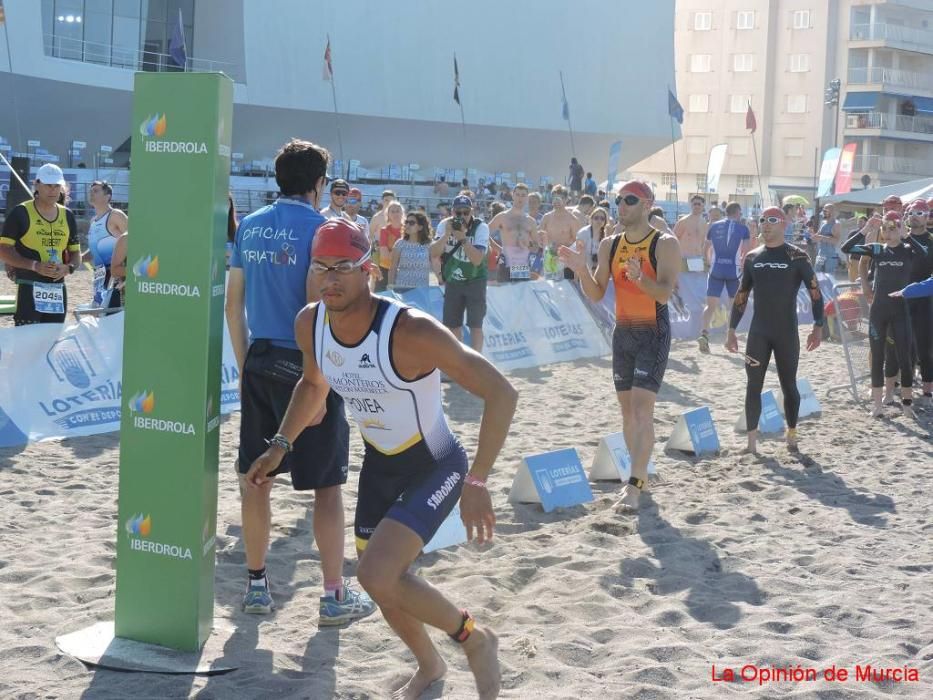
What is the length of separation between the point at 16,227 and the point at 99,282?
1358mm

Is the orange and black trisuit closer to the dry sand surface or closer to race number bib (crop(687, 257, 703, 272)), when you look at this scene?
→ the dry sand surface

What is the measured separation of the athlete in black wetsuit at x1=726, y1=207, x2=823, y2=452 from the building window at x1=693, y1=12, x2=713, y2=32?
210ft

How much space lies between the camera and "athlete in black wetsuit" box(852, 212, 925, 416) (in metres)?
9.91

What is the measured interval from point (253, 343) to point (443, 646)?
1.49 meters

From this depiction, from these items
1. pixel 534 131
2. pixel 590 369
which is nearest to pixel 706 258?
pixel 590 369

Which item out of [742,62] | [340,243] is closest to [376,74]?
[340,243]

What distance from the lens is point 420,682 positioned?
3.90 metres

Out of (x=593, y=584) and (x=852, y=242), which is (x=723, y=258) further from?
(x=593, y=584)

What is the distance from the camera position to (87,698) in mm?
3826

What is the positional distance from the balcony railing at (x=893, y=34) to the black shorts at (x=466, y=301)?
2393 inches

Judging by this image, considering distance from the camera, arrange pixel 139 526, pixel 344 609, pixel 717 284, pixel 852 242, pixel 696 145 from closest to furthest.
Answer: pixel 139 526 < pixel 344 609 < pixel 852 242 < pixel 717 284 < pixel 696 145

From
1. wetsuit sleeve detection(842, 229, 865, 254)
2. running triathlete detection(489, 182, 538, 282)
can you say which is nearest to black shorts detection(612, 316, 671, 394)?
wetsuit sleeve detection(842, 229, 865, 254)

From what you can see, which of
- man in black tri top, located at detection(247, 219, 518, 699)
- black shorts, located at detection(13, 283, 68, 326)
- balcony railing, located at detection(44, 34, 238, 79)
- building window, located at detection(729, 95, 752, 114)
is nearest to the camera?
man in black tri top, located at detection(247, 219, 518, 699)

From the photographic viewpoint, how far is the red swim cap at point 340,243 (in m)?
3.58
